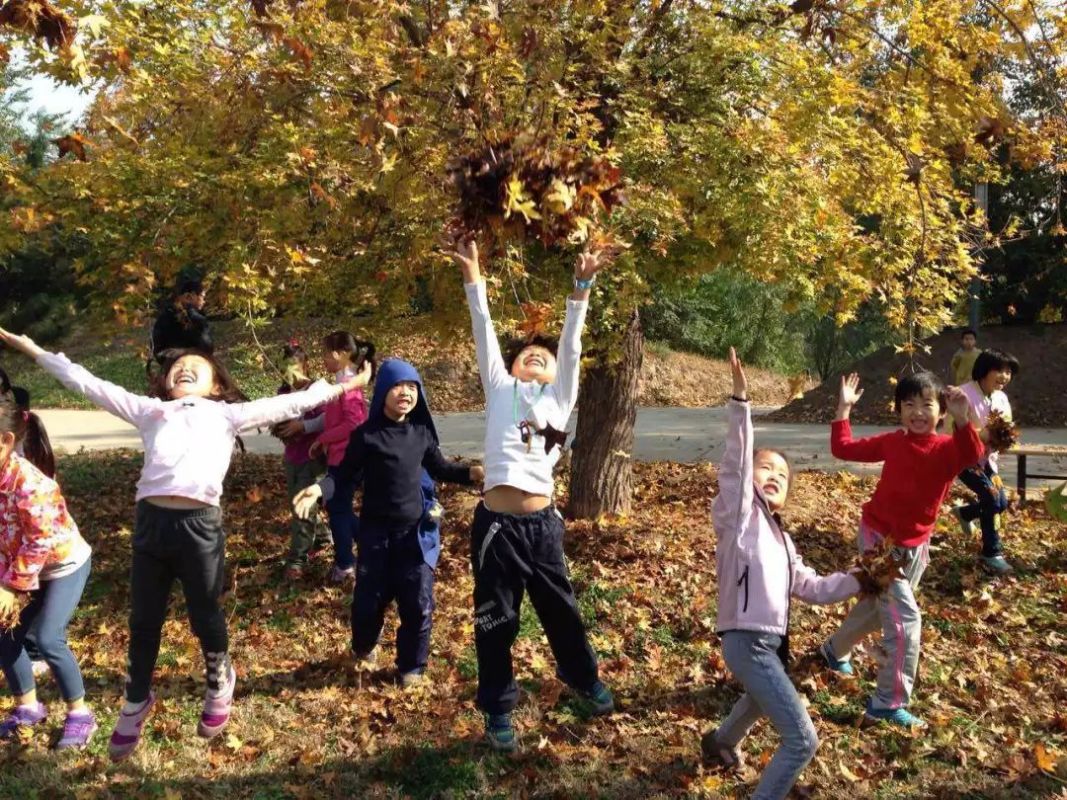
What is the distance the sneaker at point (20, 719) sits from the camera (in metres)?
4.20

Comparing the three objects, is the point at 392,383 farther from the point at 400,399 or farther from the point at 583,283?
the point at 583,283

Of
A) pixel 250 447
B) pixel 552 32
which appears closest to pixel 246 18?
pixel 552 32

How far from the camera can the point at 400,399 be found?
4707mm

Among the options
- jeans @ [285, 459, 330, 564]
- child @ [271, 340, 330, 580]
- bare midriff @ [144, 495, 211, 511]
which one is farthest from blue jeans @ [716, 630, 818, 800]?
jeans @ [285, 459, 330, 564]

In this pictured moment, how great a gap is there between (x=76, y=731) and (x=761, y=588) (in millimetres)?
3267

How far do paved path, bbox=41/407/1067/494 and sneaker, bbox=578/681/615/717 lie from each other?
7.30 meters

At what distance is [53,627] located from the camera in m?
4.00

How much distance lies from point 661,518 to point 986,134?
3.89 metres

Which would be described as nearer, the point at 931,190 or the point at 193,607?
the point at 193,607

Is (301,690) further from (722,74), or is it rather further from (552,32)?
(722,74)

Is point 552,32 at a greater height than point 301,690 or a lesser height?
greater

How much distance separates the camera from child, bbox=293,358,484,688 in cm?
468

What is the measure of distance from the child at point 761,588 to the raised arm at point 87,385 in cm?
248

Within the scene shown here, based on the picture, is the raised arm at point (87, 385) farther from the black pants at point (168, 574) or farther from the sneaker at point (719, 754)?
the sneaker at point (719, 754)
